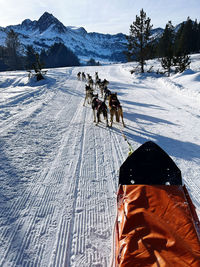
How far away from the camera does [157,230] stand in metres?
1.52

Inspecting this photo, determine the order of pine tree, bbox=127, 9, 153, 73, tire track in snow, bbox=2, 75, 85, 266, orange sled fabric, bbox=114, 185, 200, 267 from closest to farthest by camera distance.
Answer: orange sled fabric, bbox=114, 185, 200, 267, tire track in snow, bbox=2, 75, 85, 266, pine tree, bbox=127, 9, 153, 73

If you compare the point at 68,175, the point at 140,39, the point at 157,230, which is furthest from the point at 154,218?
the point at 140,39

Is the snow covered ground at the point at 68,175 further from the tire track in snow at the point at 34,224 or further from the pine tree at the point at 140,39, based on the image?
the pine tree at the point at 140,39

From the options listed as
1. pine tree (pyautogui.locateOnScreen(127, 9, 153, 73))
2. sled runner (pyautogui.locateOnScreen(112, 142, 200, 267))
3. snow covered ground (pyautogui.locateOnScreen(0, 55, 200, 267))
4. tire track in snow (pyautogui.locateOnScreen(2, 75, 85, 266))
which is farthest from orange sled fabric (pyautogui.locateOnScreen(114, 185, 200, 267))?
pine tree (pyautogui.locateOnScreen(127, 9, 153, 73))

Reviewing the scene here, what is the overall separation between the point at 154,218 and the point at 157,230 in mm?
132

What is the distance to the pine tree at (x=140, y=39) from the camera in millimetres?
19406

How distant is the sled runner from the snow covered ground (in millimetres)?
658

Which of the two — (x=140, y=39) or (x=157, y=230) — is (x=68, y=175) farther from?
(x=140, y=39)

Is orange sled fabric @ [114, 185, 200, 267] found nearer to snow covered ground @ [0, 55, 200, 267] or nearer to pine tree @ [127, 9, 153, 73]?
snow covered ground @ [0, 55, 200, 267]

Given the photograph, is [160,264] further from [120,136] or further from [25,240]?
[120,136]

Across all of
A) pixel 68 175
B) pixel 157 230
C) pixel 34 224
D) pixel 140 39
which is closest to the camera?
pixel 157 230

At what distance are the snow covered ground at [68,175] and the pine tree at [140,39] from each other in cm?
1603

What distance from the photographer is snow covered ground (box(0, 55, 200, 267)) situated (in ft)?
6.94

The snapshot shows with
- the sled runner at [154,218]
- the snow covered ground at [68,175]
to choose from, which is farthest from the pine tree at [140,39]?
the sled runner at [154,218]
